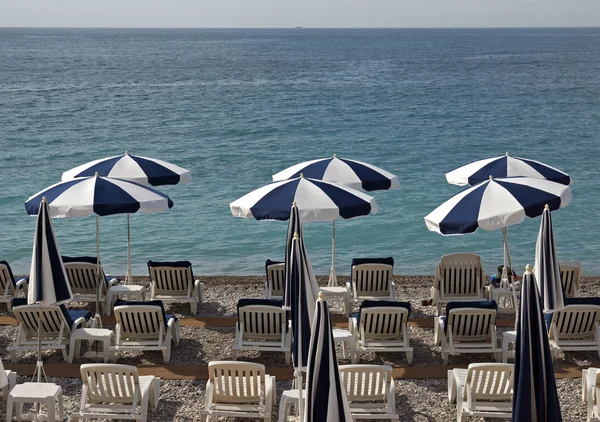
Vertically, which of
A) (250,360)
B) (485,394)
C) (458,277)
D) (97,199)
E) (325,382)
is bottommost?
(250,360)

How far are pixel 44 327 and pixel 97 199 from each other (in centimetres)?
176

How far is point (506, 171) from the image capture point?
13.3m

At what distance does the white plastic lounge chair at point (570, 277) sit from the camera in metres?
12.5

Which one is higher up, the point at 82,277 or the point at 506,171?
the point at 506,171

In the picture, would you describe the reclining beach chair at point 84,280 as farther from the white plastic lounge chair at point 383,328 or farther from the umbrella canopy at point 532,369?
the umbrella canopy at point 532,369

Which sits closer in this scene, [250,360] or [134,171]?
[250,360]

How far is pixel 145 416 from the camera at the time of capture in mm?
8914

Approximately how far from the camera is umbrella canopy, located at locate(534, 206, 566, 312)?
9617mm

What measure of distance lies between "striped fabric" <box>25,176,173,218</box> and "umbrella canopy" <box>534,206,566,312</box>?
489 cm

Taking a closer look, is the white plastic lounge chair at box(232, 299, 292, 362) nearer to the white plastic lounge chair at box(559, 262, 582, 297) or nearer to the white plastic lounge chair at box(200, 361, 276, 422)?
the white plastic lounge chair at box(200, 361, 276, 422)

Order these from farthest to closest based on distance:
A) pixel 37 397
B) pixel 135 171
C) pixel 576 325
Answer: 1. pixel 135 171
2. pixel 576 325
3. pixel 37 397

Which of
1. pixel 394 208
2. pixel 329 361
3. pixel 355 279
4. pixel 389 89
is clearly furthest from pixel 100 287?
pixel 389 89

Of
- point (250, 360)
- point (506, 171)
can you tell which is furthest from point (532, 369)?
point (506, 171)

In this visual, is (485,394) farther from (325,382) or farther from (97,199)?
(97,199)
